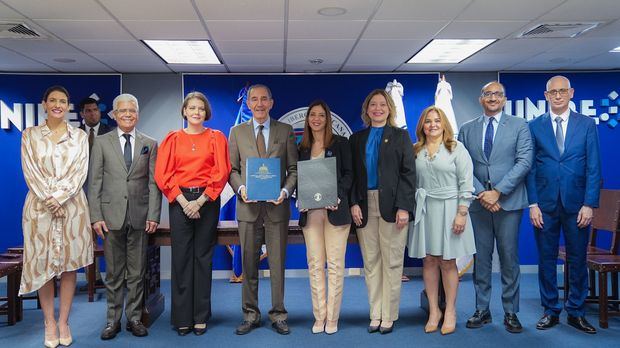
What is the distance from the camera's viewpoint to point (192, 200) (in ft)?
11.9

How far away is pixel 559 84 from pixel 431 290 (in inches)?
74.2

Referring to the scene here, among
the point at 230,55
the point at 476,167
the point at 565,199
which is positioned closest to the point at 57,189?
the point at 230,55

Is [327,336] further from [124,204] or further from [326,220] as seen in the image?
[124,204]

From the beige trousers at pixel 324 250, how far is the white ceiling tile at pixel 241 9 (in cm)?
157

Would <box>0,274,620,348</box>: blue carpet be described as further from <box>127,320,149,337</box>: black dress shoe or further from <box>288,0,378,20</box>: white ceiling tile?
<box>288,0,378,20</box>: white ceiling tile

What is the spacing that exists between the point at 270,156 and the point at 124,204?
1142mm

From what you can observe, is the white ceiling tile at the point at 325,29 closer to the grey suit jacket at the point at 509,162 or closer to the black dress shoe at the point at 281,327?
the grey suit jacket at the point at 509,162

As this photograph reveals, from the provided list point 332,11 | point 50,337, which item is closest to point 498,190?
point 332,11

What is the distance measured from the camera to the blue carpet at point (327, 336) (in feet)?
11.8

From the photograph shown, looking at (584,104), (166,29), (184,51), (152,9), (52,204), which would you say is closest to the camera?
(52,204)

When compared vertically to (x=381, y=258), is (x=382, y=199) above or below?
above

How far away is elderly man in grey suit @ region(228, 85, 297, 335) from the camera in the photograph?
12.2ft

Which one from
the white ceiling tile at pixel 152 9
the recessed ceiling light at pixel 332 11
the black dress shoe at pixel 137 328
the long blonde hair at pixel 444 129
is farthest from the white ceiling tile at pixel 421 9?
the black dress shoe at pixel 137 328

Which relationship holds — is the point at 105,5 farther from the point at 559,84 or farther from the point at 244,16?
the point at 559,84
